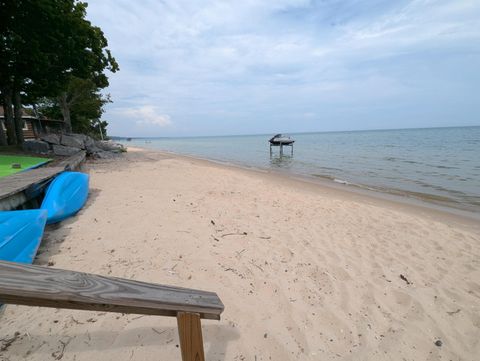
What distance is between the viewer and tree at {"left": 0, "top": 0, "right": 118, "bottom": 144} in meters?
12.3

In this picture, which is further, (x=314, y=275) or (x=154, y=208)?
(x=154, y=208)

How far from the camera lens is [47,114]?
37.2 m

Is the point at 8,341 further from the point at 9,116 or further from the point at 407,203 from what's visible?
the point at 9,116

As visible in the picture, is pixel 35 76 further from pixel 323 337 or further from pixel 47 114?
pixel 47 114

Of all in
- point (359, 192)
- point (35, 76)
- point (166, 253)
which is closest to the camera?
point (166, 253)

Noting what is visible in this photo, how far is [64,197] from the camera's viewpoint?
15.9 feet

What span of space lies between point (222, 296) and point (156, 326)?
75cm

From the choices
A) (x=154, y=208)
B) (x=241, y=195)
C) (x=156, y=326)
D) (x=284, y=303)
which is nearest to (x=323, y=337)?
(x=284, y=303)

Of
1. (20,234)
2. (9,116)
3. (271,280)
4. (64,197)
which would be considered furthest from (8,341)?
(9,116)

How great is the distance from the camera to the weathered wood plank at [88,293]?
0.89m

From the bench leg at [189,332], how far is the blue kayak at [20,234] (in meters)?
2.59

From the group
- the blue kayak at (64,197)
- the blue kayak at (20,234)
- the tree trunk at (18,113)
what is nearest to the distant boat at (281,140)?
the tree trunk at (18,113)

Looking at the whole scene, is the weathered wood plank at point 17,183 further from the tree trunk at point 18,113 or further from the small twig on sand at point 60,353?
the tree trunk at point 18,113

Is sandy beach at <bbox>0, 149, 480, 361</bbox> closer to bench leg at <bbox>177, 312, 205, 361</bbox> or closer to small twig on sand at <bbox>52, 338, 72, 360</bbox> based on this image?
small twig on sand at <bbox>52, 338, 72, 360</bbox>
